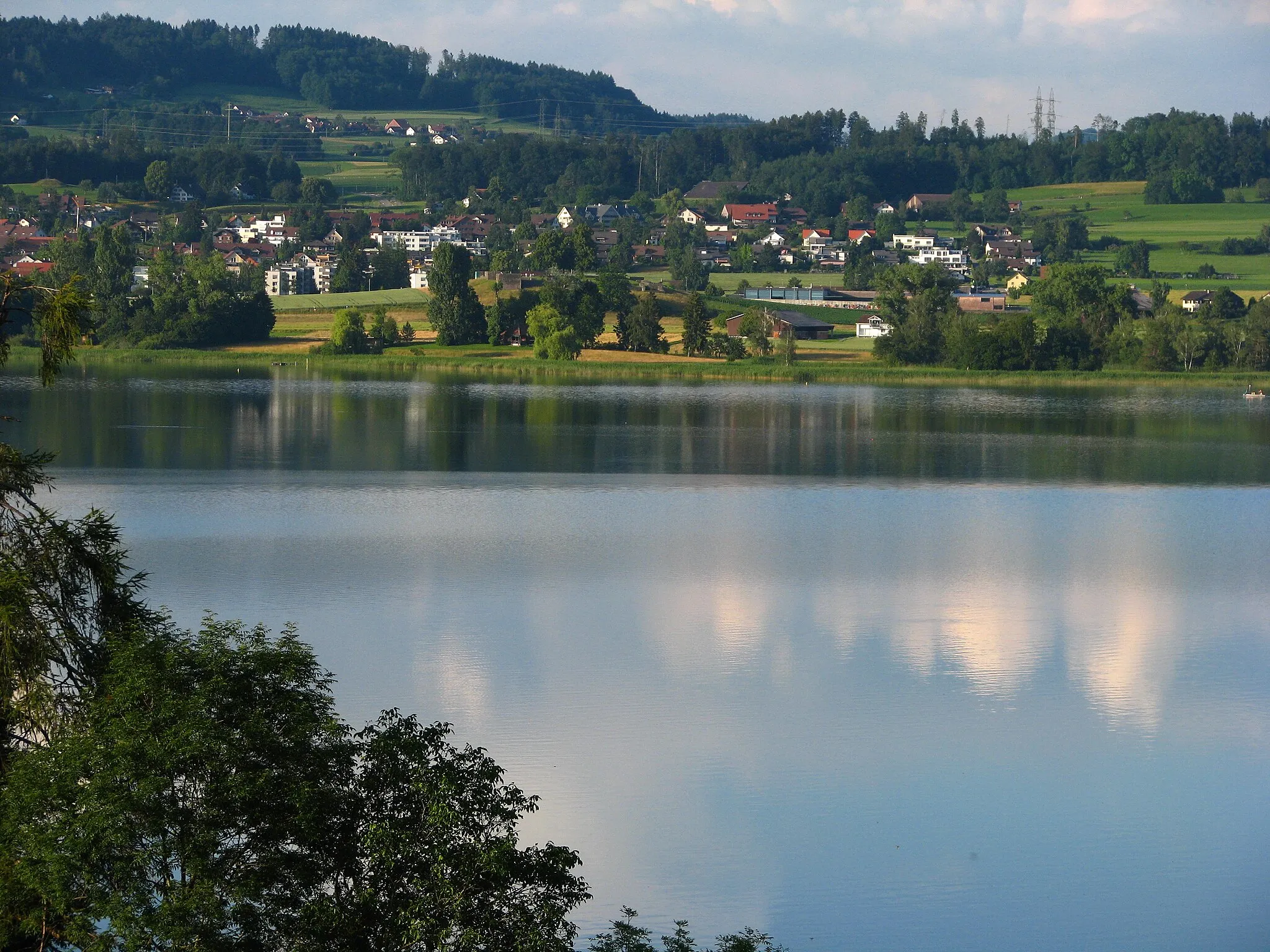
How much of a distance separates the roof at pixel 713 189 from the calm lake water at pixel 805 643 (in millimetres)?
137124

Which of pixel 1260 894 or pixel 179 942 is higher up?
pixel 179 942

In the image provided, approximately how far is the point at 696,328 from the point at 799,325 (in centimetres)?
1289

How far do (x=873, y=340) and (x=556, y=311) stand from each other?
1734cm

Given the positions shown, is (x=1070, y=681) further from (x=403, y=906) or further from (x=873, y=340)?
(x=873, y=340)

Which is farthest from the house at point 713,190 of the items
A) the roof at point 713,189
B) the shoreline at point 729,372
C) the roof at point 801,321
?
the shoreline at point 729,372

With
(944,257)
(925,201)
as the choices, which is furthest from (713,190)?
(944,257)

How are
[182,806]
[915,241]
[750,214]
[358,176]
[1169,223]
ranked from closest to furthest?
[182,806] → [1169,223] → [915,241] → [750,214] → [358,176]

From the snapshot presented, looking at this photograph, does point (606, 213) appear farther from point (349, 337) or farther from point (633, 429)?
point (633, 429)

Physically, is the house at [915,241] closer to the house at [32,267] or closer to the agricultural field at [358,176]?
the agricultural field at [358,176]

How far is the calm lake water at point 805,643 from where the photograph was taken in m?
12.2

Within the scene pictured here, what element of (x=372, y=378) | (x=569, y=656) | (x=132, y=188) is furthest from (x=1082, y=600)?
(x=132, y=188)

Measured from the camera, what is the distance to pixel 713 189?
180 meters

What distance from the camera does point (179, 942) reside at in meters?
7.93

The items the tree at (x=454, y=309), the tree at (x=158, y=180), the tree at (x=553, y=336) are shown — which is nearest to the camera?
the tree at (x=553, y=336)
